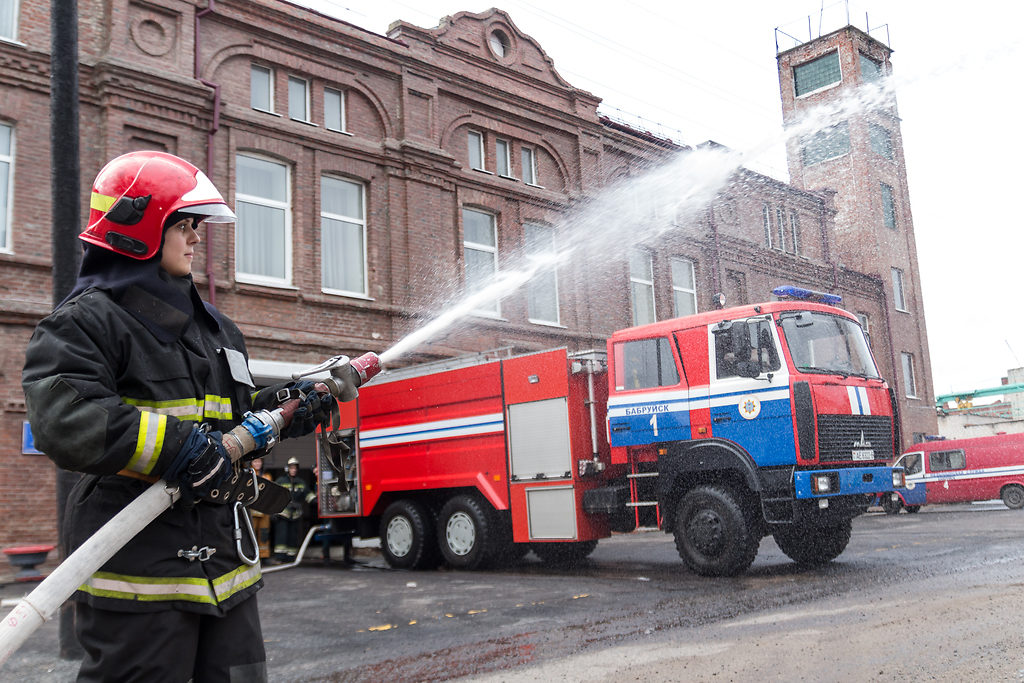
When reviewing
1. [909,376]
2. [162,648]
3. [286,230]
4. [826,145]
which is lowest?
[162,648]

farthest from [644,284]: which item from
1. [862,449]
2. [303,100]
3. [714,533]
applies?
[714,533]

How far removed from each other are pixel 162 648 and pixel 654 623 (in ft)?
16.5

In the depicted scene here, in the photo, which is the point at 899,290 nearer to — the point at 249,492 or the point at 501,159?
the point at 501,159

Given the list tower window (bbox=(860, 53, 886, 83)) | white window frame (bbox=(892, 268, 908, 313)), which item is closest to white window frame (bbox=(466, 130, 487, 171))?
tower window (bbox=(860, 53, 886, 83))

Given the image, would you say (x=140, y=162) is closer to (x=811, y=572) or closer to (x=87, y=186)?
(x=811, y=572)

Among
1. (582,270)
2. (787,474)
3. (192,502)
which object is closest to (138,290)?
(192,502)

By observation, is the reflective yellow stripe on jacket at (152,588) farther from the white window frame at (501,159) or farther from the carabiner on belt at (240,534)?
the white window frame at (501,159)

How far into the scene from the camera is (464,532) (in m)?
11.7

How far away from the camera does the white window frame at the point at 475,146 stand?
19.7 m

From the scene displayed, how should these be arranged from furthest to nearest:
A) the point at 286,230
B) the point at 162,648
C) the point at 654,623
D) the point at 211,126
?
1. the point at 286,230
2. the point at 211,126
3. the point at 654,623
4. the point at 162,648

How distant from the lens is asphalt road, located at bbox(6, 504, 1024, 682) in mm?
5246

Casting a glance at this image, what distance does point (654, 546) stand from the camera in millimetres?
14391

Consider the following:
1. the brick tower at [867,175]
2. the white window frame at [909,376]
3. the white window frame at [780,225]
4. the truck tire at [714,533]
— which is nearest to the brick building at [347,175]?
the white window frame at [780,225]

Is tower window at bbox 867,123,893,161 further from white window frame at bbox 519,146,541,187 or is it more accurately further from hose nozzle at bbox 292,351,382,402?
hose nozzle at bbox 292,351,382,402
